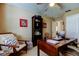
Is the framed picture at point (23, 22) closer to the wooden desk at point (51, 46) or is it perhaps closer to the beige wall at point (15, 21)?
the beige wall at point (15, 21)

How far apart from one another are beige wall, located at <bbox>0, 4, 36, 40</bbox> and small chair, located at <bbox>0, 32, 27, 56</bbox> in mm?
86

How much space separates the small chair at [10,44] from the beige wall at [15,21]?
0.28 feet

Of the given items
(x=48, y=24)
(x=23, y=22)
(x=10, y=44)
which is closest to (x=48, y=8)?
(x=48, y=24)

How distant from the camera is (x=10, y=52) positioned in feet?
6.06

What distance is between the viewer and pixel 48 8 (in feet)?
6.23

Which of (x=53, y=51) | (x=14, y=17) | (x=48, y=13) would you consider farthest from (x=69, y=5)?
(x=14, y=17)

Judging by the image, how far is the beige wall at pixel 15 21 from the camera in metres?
1.85

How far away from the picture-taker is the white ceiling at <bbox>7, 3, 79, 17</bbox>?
1.87m

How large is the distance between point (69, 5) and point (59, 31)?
463mm

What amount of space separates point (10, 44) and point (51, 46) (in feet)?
2.23

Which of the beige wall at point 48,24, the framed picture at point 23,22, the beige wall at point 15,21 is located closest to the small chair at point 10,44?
the beige wall at point 15,21

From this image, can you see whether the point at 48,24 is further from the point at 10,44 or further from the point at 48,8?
the point at 10,44

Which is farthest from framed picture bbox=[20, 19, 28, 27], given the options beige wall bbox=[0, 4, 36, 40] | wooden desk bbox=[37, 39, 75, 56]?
wooden desk bbox=[37, 39, 75, 56]

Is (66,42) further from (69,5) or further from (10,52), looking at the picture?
(10,52)
